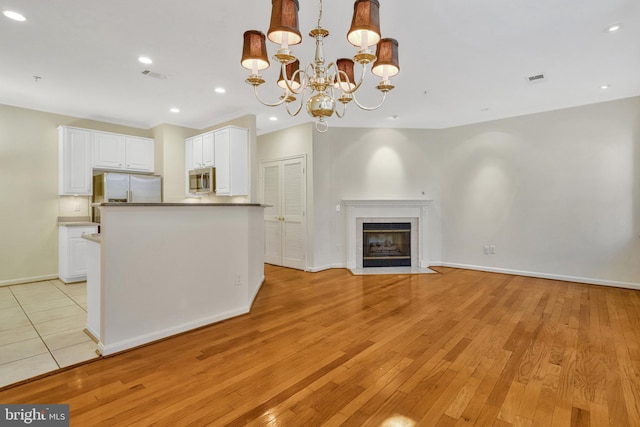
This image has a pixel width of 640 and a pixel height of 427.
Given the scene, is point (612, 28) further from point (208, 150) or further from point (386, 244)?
point (208, 150)

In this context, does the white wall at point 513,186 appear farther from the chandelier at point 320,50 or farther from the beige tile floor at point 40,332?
the beige tile floor at point 40,332

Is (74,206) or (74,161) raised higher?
(74,161)

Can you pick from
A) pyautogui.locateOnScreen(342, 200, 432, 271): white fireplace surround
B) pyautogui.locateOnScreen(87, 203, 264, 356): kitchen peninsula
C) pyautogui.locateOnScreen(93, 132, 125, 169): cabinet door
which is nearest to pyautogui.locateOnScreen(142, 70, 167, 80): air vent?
pyautogui.locateOnScreen(87, 203, 264, 356): kitchen peninsula

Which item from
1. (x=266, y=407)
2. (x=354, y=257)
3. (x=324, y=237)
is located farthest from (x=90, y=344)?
(x=354, y=257)

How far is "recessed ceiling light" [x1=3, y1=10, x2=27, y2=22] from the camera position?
8.25 ft

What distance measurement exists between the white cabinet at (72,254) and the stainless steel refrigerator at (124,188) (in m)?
0.51

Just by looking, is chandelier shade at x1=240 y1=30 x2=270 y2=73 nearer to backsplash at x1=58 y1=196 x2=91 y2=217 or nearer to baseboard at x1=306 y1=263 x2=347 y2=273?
baseboard at x1=306 y1=263 x2=347 y2=273

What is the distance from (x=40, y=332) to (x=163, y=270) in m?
1.32

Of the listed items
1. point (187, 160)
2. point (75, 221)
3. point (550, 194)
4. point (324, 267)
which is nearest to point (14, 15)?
point (187, 160)

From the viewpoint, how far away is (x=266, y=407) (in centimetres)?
176

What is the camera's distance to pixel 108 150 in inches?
210

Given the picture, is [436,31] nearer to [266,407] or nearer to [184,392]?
[266,407]

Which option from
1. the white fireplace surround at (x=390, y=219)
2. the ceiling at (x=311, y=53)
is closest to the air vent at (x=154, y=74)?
the ceiling at (x=311, y=53)

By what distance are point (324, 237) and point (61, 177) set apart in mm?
4488
